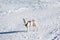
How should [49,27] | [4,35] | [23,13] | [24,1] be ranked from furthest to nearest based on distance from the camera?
[24,1], [23,13], [49,27], [4,35]

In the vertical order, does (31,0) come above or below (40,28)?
above

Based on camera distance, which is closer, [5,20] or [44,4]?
[5,20]

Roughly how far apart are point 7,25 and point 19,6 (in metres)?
0.70

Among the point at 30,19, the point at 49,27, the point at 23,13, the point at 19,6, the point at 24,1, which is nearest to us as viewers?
the point at 49,27

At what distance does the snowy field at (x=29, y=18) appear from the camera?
2574 millimetres

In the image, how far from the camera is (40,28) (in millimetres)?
2730

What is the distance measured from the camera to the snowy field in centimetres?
257

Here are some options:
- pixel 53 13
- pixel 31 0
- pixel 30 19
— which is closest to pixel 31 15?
pixel 30 19

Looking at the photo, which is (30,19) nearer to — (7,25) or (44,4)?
(7,25)

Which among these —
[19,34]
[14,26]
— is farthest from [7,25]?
[19,34]

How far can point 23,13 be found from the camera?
315 cm

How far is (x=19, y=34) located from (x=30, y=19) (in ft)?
1.46

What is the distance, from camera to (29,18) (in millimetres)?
2979

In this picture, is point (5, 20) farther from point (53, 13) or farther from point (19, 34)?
point (53, 13)
